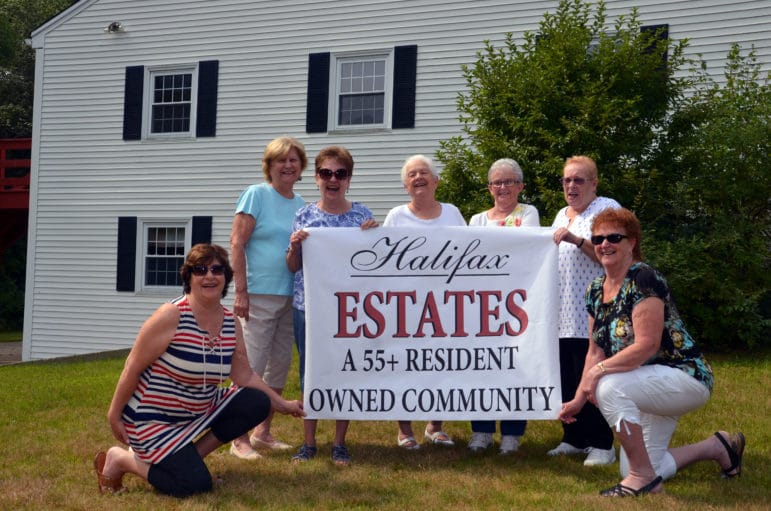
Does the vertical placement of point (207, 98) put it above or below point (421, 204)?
above

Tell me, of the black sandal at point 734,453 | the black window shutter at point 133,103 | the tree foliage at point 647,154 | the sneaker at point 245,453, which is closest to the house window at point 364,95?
the black window shutter at point 133,103

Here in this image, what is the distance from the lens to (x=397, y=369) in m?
4.98

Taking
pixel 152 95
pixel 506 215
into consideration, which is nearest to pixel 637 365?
pixel 506 215

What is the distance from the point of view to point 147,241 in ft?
53.1

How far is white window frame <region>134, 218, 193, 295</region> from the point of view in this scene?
15.8 meters

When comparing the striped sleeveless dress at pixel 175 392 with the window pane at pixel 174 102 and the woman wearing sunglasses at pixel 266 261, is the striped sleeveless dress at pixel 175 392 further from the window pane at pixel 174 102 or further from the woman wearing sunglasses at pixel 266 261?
the window pane at pixel 174 102

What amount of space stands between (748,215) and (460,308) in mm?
6590

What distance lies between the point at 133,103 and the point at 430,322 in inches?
498

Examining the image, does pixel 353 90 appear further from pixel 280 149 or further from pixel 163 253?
pixel 280 149

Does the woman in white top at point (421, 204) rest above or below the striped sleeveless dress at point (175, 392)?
above

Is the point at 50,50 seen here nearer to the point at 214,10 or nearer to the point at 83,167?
the point at 83,167

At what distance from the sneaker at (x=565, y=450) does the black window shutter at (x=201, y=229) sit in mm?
11152

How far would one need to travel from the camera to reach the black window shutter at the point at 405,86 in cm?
1409

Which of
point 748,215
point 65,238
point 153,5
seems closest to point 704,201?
point 748,215
